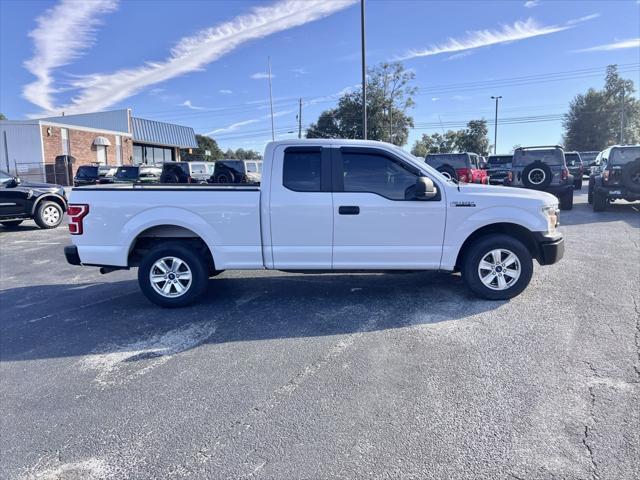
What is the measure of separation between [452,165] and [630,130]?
61.6 meters

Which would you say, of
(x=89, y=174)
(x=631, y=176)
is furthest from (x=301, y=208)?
(x=89, y=174)

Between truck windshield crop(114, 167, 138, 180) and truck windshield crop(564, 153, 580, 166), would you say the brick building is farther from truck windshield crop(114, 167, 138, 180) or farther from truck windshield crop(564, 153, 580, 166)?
truck windshield crop(564, 153, 580, 166)

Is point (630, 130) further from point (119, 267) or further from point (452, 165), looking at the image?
point (119, 267)

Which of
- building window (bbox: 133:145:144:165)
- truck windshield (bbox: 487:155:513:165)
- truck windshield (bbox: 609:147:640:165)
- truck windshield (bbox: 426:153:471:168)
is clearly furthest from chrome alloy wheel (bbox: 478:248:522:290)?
building window (bbox: 133:145:144:165)

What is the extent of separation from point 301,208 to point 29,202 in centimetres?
1035

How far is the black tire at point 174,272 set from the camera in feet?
17.7

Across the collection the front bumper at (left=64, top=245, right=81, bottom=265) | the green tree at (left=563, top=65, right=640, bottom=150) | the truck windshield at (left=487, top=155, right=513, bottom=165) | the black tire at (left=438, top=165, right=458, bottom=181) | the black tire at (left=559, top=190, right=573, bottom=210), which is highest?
the green tree at (left=563, top=65, right=640, bottom=150)

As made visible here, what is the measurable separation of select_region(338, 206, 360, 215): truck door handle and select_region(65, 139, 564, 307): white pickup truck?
0.01 meters

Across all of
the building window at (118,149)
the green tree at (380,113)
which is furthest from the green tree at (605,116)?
the building window at (118,149)

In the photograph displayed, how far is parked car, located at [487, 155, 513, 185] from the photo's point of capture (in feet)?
68.9

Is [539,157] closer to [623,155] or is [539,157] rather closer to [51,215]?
[623,155]

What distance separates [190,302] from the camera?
5.50m

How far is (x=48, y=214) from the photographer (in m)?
12.7

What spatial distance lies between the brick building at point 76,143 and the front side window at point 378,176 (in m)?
36.1
